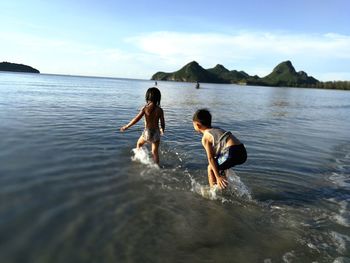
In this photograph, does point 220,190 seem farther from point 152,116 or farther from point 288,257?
point 152,116

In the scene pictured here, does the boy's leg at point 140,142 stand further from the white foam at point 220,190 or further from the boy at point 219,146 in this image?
the boy at point 219,146

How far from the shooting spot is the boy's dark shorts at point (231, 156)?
7.07 meters

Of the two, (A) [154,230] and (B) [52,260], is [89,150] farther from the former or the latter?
(B) [52,260]

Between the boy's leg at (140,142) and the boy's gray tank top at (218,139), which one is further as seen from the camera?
the boy's leg at (140,142)

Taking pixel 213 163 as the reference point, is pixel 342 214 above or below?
below

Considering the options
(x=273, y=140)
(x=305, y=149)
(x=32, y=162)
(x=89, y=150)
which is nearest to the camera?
(x=32, y=162)

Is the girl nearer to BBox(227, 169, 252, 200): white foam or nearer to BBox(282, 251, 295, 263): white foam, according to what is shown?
BBox(227, 169, 252, 200): white foam

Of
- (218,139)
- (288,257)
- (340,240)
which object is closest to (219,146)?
(218,139)

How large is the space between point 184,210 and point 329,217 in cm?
289

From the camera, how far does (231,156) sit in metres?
7.05

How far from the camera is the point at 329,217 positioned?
22.7ft

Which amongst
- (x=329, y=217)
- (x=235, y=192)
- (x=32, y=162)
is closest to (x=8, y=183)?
(x=32, y=162)

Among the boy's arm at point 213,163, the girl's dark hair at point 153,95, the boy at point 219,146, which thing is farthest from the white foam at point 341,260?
the girl's dark hair at point 153,95

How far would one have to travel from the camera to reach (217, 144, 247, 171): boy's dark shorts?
23.2 ft
